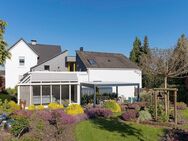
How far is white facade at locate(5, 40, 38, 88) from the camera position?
3834 centimetres

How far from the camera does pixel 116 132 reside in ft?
43.0

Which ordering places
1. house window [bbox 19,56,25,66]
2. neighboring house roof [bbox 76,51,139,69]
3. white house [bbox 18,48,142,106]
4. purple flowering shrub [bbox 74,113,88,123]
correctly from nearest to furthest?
1. purple flowering shrub [bbox 74,113,88,123]
2. white house [bbox 18,48,142,106]
3. neighboring house roof [bbox 76,51,139,69]
4. house window [bbox 19,56,25,66]

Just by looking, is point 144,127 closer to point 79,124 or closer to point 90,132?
point 90,132

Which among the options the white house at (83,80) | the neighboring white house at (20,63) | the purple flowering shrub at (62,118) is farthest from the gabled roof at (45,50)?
the purple flowering shrub at (62,118)

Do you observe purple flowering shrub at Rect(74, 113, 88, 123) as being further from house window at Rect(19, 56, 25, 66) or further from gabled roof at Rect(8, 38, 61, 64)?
gabled roof at Rect(8, 38, 61, 64)

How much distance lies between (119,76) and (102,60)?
4266 millimetres

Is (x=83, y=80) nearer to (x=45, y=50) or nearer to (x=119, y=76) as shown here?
(x=119, y=76)

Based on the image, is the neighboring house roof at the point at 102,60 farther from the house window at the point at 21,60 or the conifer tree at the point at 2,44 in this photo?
the conifer tree at the point at 2,44

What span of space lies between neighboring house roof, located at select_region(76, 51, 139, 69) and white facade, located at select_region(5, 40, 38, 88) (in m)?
9.73

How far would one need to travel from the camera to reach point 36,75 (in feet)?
88.2

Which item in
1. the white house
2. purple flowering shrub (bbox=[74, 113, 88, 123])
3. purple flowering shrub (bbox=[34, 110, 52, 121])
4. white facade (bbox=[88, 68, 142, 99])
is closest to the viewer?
purple flowering shrub (bbox=[34, 110, 52, 121])

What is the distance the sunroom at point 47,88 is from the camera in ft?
81.6

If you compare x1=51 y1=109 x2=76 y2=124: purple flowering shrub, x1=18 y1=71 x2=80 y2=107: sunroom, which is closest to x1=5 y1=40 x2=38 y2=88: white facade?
x1=18 y1=71 x2=80 y2=107: sunroom

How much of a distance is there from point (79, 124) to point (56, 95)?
14.0 metres
